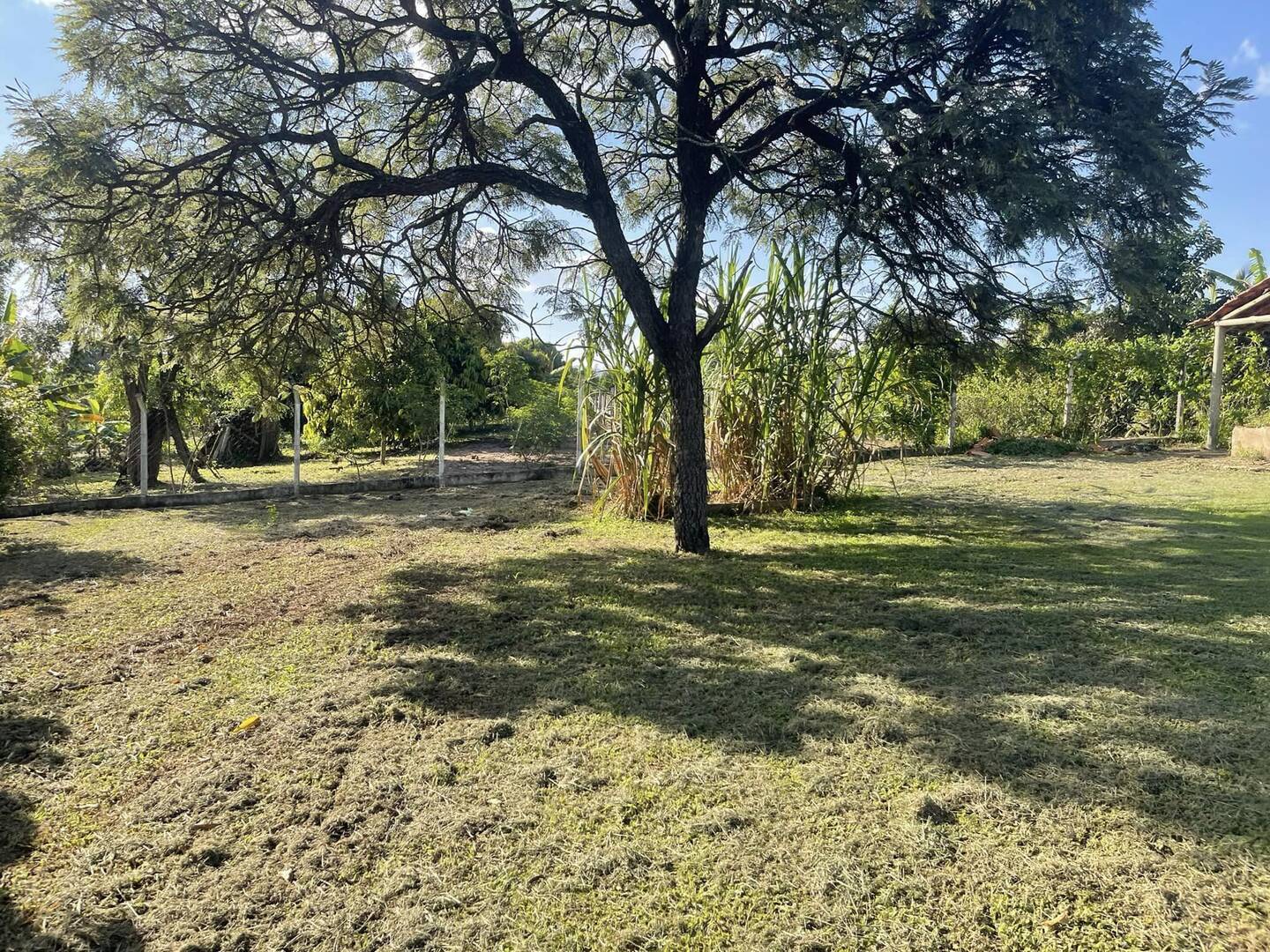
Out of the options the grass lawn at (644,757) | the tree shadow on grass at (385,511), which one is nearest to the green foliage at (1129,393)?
→ the tree shadow on grass at (385,511)

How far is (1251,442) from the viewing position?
11000 millimetres

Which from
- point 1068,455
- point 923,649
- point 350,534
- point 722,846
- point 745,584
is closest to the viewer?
point 722,846

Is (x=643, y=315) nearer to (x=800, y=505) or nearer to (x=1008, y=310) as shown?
(x=1008, y=310)

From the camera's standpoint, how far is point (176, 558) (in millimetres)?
5367

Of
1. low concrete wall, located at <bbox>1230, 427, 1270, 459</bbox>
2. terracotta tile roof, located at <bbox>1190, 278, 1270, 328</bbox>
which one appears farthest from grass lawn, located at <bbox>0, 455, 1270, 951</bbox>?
terracotta tile roof, located at <bbox>1190, 278, 1270, 328</bbox>

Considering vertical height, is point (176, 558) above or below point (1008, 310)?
below

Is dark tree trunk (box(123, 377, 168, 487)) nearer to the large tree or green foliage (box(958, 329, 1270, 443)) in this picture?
the large tree

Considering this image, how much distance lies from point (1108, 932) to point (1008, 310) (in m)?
4.01

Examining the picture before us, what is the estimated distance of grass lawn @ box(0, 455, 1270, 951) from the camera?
166cm

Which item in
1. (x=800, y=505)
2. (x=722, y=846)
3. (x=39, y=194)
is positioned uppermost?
(x=39, y=194)

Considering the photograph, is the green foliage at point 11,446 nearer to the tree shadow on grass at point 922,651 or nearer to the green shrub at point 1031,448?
the tree shadow on grass at point 922,651

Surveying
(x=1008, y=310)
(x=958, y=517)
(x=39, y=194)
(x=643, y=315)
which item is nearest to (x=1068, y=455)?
(x=958, y=517)

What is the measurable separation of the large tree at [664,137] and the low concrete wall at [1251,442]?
335 inches

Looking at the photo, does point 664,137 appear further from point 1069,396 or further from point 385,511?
point 1069,396
